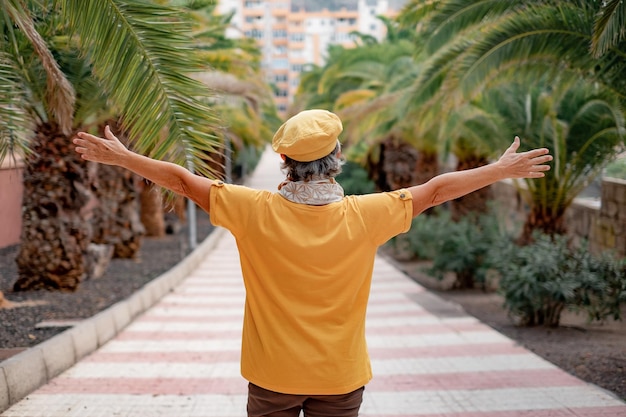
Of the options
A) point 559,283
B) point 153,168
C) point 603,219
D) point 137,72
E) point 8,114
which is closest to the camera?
point 153,168

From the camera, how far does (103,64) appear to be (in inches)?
191

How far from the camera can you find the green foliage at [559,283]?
8.56 metres

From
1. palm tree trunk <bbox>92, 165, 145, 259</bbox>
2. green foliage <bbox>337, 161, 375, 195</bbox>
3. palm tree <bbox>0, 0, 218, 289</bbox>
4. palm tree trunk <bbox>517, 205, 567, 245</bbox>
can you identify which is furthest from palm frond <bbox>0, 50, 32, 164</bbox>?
green foliage <bbox>337, 161, 375, 195</bbox>

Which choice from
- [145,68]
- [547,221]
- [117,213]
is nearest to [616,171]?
[547,221]

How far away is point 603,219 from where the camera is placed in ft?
37.8

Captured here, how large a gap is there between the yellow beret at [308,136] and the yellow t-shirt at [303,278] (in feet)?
0.55

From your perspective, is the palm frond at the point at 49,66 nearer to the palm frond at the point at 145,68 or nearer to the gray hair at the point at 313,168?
the palm frond at the point at 145,68

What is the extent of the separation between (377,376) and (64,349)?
259 centimetres

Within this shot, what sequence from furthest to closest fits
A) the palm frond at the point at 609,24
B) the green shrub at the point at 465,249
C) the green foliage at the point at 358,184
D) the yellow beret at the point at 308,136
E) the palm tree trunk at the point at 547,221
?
1. the green foliage at the point at 358,184
2. the green shrub at the point at 465,249
3. the palm tree trunk at the point at 547,221
4. the palm frond at the point at 609,24
5. the yellow beret at the point at 308,136

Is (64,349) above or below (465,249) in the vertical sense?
below

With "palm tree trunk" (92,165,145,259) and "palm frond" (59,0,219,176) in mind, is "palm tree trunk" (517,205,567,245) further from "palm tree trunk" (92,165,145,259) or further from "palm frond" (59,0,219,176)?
"palm frond" (59,0,219,176)

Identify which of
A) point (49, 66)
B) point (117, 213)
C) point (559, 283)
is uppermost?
point (49, 66)

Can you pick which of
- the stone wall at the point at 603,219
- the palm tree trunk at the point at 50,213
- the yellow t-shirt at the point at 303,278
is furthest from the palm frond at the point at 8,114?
the stone wall at the point at 603,219

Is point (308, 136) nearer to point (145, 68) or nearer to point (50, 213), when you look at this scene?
point (145, 68)
